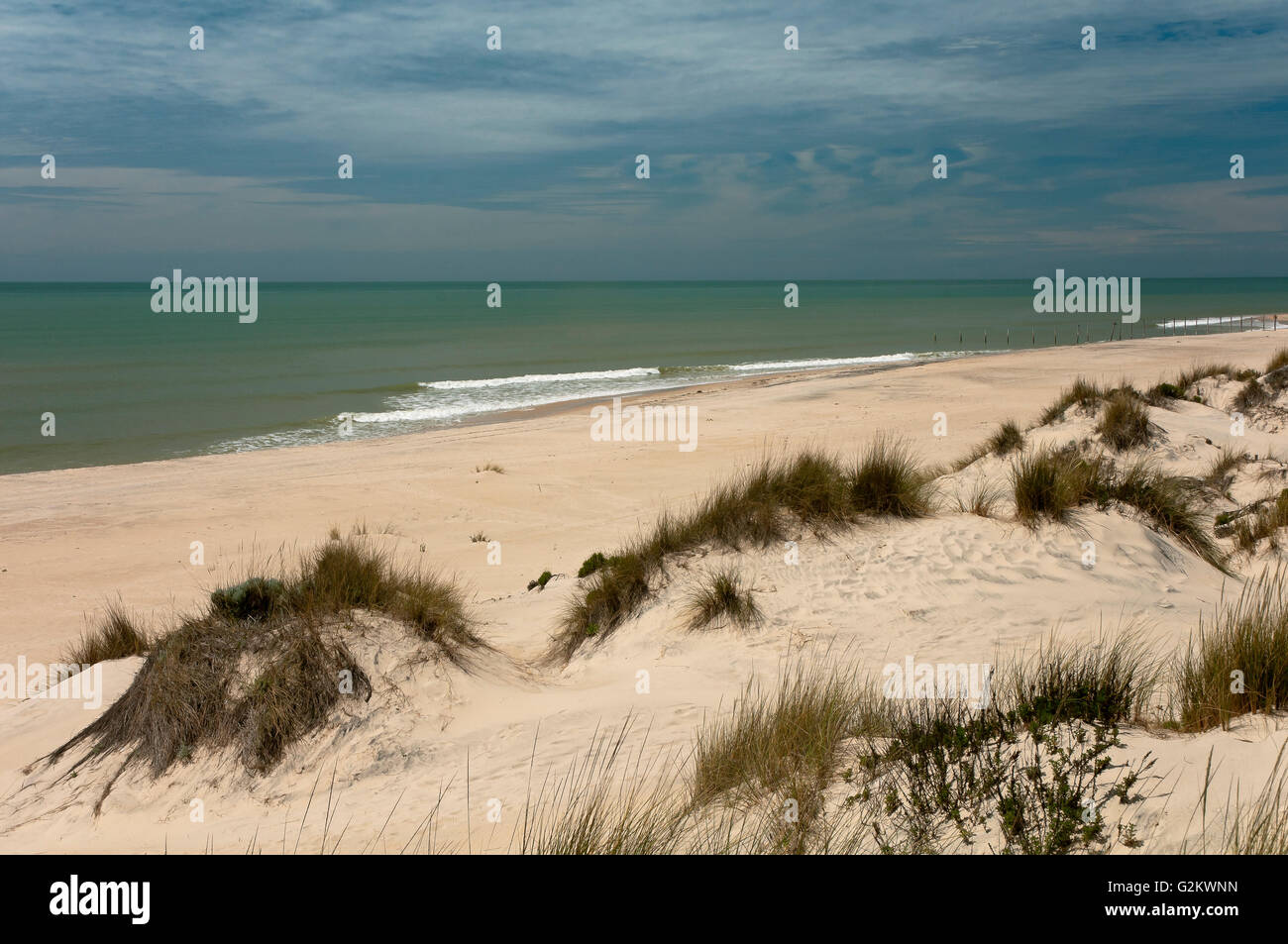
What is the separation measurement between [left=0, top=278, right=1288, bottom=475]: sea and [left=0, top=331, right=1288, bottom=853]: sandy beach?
8.26 metres

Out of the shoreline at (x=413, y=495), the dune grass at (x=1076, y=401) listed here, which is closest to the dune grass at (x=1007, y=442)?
the dune grass at (x=1076, y=401)

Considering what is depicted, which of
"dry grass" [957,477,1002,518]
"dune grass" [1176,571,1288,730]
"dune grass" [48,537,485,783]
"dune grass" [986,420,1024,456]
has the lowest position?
"dune grass" [48,537,485,783]

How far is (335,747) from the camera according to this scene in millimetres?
5328

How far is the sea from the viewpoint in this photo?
2381 centimetres

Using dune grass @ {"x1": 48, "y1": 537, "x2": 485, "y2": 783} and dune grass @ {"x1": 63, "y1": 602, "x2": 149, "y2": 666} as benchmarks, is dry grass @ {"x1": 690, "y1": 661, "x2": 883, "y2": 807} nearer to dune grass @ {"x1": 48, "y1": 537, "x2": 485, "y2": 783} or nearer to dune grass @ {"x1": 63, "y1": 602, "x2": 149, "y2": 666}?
dune grass @ {"x1": 48, "y1": 537, "x2": 485, "y2": 783}

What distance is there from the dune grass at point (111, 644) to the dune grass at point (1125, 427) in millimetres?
12125

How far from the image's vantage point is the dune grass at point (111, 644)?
25.3ft

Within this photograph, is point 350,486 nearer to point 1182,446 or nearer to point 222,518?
point 222,518

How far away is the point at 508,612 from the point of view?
28.9 feet

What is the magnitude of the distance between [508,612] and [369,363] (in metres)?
33.4

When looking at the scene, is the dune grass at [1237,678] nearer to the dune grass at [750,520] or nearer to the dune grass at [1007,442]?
the dune grass at [750,520]

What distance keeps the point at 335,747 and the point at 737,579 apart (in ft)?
11.8

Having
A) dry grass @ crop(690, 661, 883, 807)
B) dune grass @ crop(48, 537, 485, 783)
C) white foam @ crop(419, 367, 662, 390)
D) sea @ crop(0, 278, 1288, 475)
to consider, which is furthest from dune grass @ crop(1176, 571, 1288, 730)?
white foam @ crop(419, 367, 662, 390)
